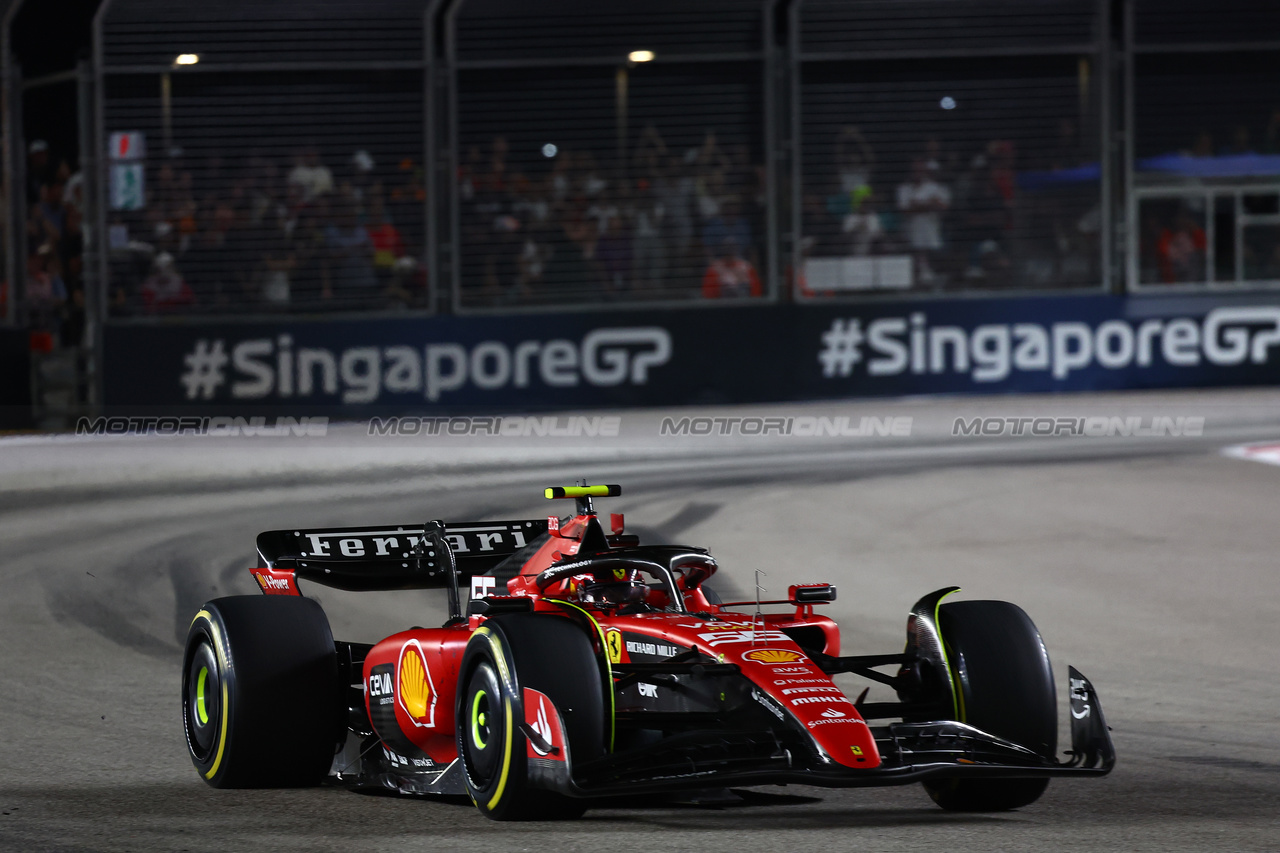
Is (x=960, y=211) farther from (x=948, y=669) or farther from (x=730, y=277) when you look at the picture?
(x=948, y=669)

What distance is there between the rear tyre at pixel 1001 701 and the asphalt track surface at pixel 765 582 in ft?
0.34

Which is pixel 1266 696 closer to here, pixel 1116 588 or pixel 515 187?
pixel 1116 588

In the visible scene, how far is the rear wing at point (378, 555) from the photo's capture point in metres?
7.17

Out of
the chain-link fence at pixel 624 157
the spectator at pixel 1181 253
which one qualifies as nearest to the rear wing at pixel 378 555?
the chain-link fence at pixel 624 157

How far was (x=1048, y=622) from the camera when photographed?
10.2m

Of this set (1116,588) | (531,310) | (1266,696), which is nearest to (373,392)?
(531,310)

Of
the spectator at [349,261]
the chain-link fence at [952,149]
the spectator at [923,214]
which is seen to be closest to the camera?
the spectator at [349,261]

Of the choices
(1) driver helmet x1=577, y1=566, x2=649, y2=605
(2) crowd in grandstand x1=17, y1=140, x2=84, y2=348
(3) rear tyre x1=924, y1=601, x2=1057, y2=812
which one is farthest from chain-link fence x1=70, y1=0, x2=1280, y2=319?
(3) rear tyre x1=924, y1=601, x2=1057, y2=812

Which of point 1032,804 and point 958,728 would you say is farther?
point 1032,804

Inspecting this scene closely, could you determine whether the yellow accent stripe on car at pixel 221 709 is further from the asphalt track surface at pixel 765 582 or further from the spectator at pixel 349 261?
the spectator at pixel 349 261

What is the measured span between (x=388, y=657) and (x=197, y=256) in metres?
13.6

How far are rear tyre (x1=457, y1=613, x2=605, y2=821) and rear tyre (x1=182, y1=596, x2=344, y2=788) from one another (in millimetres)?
1006

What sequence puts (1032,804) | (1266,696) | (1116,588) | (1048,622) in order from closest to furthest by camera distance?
(1032,804) < (1266,696) < (1048,622) < (1116,588)

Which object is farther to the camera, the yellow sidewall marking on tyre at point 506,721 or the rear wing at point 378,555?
the rear wing at point 378,555
